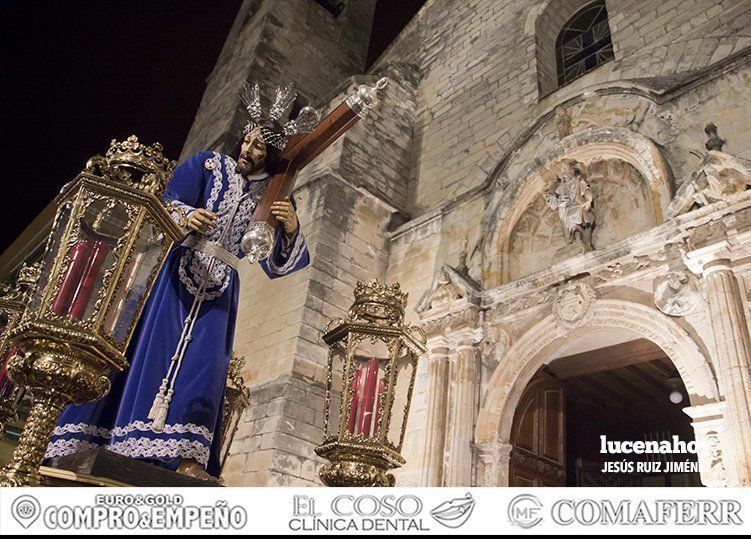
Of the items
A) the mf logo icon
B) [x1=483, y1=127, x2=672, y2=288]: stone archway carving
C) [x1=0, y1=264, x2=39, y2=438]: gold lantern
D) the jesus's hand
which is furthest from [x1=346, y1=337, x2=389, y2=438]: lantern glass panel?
[x1=483, y1=127, x2=672, y2=288]: stone archway carving

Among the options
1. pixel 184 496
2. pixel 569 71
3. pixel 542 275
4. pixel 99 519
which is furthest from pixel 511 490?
pixel 569 71

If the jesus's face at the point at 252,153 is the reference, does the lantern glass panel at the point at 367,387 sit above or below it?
below

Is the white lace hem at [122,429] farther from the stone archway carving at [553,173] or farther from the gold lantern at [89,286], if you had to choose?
the stone archway carving at [553,173]

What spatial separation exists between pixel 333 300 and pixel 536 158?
2693mm

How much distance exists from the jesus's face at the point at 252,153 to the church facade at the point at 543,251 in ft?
10.2

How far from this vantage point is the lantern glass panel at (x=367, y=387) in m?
2.73

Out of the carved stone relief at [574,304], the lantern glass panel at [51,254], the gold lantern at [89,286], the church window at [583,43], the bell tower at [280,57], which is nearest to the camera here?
the gold lantern at [89,286]

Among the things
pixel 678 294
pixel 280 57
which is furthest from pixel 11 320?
pixel 280 57

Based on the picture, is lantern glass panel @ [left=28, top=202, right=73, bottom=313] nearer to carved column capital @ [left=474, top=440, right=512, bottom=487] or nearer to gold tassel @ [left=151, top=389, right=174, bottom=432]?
gold tassel @ [left=151, top=389, right=174, bottom=432]

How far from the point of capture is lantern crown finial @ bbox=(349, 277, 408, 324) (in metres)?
2.97

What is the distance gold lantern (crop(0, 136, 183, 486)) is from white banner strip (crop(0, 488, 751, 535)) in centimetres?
30

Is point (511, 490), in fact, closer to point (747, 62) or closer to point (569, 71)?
point (747, 62)

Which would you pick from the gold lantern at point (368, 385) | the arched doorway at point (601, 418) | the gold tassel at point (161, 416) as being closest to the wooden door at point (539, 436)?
the arched doorway at point (601, 418)

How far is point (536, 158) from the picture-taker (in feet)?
19.7
